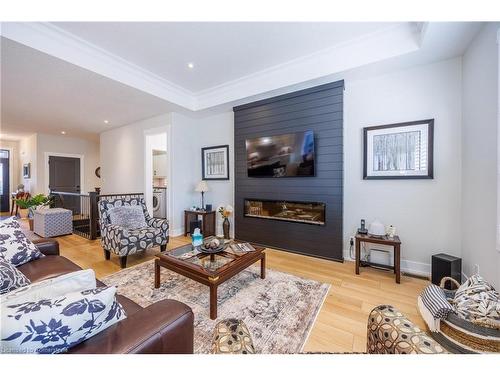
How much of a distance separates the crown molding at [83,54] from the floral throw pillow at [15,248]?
187 cm

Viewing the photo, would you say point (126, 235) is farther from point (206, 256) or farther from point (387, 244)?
point (387, 244)

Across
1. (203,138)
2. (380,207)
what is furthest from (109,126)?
(380,207)

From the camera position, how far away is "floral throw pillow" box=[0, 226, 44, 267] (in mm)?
1697

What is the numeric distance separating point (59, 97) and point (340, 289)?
501 cm

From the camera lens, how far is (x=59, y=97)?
3.51 metres

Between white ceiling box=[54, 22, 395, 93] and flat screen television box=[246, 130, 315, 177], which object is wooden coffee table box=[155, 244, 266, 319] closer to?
flat screen television box=[246, 130, 315, 177]

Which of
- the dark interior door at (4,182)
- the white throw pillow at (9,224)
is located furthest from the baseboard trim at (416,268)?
the dark interior door at (4,182)

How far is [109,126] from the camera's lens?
5.34m

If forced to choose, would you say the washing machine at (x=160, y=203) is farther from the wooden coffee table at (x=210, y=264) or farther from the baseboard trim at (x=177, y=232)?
the wooden coffee table at (x=210, y=264)

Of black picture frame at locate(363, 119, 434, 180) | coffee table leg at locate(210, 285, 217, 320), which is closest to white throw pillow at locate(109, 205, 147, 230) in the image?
coffee table leg at locate(210, 285, 217, 320)

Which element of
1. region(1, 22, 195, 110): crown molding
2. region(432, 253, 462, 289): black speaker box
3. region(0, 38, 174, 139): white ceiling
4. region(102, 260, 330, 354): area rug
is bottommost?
region(102, 260, 330, 354): area rug

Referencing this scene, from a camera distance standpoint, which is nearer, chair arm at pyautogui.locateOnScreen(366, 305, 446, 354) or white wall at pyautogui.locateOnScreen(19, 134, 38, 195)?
chair arm at pyautogui.locateOnScreen(366, 305, 446, 354)

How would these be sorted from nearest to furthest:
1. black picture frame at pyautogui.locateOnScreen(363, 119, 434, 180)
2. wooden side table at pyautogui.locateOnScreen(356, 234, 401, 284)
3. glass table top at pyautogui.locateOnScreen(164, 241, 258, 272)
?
glass table top at pyautogui.locateOnScreen(164, 241, 258, 272), wooden side table at pyautogui.locateOnScreen(356, 234, 401, 284), black picture frame at pyautogui.locateOnScreen(363, 119, 434, 180)

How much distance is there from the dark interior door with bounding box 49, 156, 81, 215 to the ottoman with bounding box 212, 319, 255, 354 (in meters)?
7.71
